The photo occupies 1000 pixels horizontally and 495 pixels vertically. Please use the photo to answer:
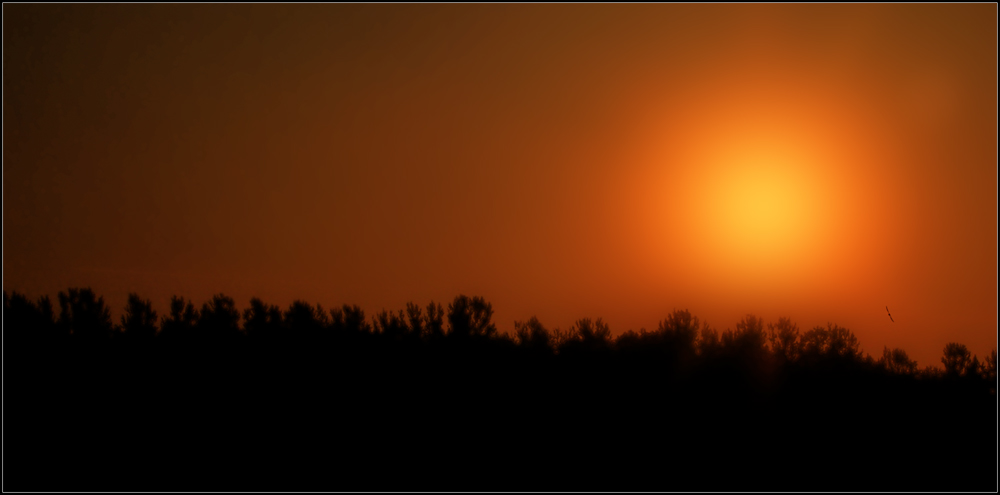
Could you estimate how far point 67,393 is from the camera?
1189 inches

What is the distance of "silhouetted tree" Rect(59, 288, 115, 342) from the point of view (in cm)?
5425

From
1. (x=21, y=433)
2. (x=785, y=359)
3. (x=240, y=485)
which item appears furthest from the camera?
(x=785, y=359)

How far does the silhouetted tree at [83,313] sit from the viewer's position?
54.2 meters

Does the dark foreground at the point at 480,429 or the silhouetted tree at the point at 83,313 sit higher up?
the silhouetted tree at the point at 83,313

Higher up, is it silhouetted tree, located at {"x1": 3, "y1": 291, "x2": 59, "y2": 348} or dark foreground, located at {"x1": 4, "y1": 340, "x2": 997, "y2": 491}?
silhouetted tree, located at {"x1": 3, "y1": 291, "x2": 59, "y2": 348}

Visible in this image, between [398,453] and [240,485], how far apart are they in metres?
5.62

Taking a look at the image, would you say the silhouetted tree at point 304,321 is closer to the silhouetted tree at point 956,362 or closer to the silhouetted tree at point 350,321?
the silhouetted tree at point 350,321

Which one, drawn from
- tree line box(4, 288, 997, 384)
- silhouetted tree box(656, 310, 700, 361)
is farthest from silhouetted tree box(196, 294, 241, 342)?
Result: silhouetted tree box(656, 310, 700, 361)

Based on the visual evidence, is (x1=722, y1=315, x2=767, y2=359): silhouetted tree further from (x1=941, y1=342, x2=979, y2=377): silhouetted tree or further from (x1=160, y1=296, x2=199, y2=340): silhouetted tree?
(x1=160, y1=296, x2=199, y2=340): silhouetted tree

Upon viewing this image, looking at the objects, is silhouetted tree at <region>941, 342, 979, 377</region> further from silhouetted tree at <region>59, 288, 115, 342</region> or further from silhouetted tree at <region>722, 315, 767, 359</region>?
silhouetted tree at <region>59, 288, 115, 342</region>

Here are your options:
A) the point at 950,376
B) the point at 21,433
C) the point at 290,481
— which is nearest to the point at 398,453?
the point at 290,481

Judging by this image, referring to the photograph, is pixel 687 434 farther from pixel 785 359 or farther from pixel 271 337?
pixel 271 337

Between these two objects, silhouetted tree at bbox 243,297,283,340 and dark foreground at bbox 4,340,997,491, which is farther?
silhouetted tree at bbox 243,297,283,340

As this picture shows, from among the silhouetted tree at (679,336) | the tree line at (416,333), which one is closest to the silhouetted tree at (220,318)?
the tree line at (416,333)
